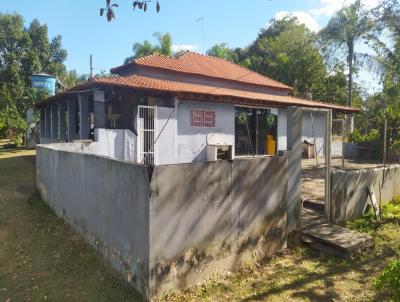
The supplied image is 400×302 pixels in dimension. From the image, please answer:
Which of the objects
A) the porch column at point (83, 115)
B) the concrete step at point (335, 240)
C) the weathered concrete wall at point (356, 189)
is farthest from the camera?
the porch column at point (83, 115)

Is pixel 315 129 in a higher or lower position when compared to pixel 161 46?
lower

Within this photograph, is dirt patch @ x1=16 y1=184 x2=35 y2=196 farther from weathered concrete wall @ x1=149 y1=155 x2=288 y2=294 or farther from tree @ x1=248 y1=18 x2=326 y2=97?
tree @ x1=248 y1=18 x2=326 y2=97

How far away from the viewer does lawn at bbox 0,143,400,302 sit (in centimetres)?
409

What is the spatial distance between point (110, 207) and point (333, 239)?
3.66 m

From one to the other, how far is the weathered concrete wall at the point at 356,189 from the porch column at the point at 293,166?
1.19 m

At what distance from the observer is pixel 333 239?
18.0 ft

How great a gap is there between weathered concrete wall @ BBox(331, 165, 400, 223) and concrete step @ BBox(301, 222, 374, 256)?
2.21 feet

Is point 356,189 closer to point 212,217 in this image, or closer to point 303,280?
point 303,280

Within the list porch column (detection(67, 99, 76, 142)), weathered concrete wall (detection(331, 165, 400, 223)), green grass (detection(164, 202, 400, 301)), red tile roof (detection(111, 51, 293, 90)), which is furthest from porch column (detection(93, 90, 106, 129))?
green grass (detection(164, 202, 400, 301))

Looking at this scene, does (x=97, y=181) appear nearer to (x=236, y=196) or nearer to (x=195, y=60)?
(x=236, y=196)

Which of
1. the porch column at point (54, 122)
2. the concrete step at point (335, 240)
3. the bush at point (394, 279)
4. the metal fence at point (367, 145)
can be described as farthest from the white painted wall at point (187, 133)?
the porch column at point (54, 122)

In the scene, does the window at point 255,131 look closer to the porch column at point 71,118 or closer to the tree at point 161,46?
the porch column at point 71,118

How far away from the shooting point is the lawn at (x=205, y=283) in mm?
4086

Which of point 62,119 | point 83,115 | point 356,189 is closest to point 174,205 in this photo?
point 356,189
